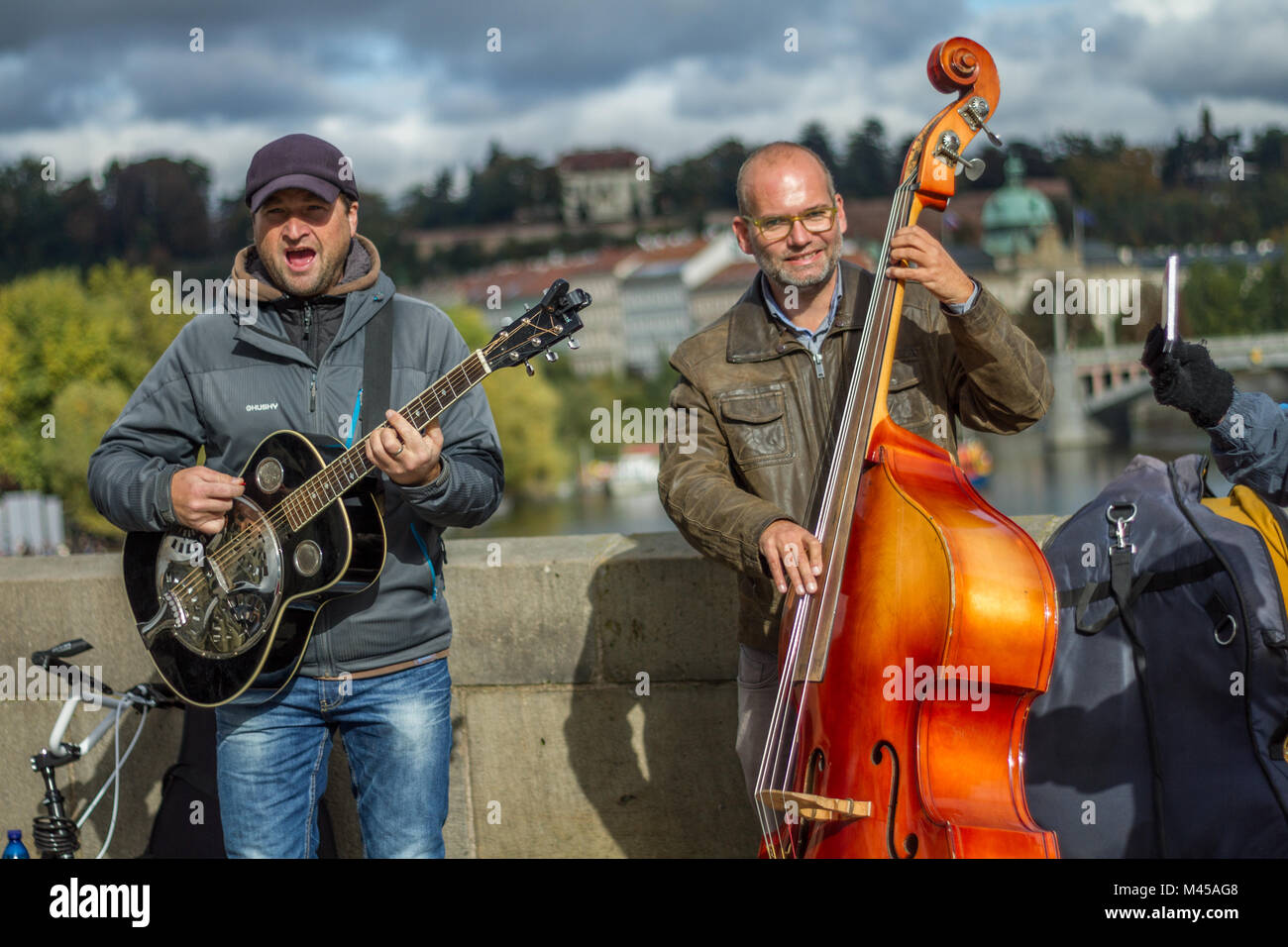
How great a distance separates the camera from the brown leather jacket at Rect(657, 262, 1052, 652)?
2.97 meters

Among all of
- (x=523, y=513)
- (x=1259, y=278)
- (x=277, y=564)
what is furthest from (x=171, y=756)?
(x=523, y=513)

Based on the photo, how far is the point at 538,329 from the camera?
297 cm

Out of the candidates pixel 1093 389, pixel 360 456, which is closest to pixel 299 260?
pixel 360 456

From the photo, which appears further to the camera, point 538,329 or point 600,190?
point 600,190

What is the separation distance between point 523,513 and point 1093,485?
1190 inches

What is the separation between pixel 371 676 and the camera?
310cm

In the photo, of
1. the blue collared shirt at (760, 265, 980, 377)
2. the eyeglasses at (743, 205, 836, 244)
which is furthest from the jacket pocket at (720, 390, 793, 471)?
the eyeglasses at (743, 205, 836, 244)

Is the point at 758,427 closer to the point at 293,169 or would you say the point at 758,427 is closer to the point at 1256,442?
the point at 1256,442

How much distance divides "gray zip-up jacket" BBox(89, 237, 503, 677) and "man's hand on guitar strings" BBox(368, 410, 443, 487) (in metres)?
0.17

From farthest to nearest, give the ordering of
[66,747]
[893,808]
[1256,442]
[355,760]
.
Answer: [66,747]
[355,760]
[1256,442]
[893,808]

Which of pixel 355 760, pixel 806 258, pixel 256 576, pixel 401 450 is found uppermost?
pixel 806 258

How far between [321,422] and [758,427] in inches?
36.9

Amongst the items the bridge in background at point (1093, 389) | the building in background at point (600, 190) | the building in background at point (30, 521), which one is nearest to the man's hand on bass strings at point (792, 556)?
the building in background at point (30, 521)
